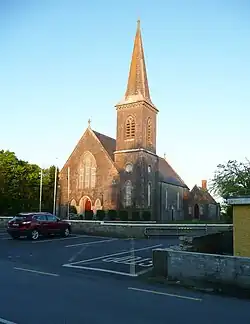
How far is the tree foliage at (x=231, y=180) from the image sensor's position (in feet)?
120

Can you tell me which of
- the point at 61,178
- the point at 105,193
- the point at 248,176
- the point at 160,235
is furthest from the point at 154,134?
the point at 160,235

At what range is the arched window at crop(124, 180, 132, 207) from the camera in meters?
49.5

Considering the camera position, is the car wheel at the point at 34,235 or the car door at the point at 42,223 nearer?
the car wheel at the point at 34,235

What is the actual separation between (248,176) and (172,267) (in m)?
28.3

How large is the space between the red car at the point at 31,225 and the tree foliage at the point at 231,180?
18.9 m

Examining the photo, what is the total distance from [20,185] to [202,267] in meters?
46.5

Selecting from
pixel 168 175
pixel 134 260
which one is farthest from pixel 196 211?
pixel 134 260

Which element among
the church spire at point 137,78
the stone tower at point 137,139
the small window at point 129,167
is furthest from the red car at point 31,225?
the church spire at point 137,78

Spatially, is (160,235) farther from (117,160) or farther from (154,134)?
(154,134)

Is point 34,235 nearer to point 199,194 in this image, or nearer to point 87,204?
point 87,204

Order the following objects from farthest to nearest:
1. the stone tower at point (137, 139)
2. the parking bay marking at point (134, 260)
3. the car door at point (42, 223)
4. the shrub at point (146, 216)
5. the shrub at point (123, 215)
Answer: the stone tower at point (137, 139) → the shrub at point (146, 216) → the shrub at point (123, 215) → the car door at point (42, 223) → the parking bay marking at point (134, 260)

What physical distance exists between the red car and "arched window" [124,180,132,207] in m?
25.3

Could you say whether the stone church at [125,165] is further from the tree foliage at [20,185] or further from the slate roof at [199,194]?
the slate roof at [199,194]

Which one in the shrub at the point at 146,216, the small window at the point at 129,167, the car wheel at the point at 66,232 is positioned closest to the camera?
the car wheel at the point at 66,232
